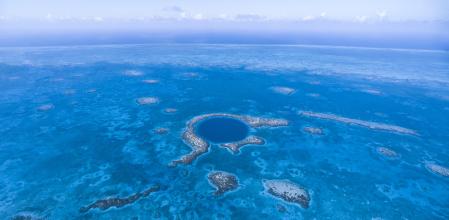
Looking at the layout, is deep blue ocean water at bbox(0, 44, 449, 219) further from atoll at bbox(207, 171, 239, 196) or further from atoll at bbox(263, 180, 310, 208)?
atoll at bbox(263, 180, 310, 208)

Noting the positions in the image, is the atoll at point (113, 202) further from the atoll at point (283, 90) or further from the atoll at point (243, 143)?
the atoll at point (283, 90)

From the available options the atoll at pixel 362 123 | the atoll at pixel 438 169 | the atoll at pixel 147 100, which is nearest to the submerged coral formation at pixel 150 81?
the atoll at pixel 147 100

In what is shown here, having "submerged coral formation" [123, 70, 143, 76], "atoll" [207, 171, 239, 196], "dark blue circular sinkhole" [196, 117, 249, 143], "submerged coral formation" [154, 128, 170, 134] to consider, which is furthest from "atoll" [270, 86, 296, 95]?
"submerged coral formation" [123, 70, 143, 76]

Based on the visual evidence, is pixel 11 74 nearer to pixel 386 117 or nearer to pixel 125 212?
pixel 125 212

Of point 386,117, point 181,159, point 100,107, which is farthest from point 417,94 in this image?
point 100,107

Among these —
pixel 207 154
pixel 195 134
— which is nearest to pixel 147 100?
pixel 195 134

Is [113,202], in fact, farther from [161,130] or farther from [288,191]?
[288,191]
